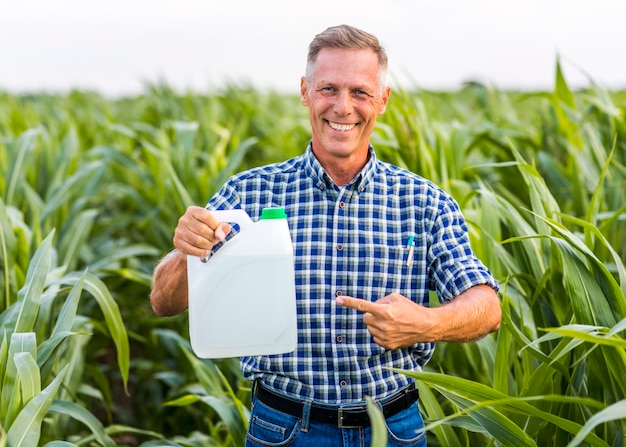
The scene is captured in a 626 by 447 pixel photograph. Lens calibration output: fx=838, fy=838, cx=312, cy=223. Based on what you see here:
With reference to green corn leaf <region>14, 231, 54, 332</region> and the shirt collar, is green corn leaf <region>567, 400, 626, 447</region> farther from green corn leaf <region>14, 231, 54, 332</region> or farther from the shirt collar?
green corn leaf <region>14, 231, 54, 332</region>

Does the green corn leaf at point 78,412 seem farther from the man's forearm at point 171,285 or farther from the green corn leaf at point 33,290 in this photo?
the man's forearm at point 171,285

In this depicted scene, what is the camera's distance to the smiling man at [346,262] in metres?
1.55

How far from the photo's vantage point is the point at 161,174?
362 cm

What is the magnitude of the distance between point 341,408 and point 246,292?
0.96 feet

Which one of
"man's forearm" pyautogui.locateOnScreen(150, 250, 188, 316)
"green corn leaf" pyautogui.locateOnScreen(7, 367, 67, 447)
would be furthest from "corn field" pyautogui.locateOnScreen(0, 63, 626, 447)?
"man's forearm" pyautogui.locateOnScreen(150, 250, 188, 316)

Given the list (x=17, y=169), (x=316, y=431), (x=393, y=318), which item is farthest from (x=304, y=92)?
(x=17, y=169)

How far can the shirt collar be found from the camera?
1607mm

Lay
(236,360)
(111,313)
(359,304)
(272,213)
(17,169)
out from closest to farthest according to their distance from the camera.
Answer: (359,304), (272,213), (111,313), (236,360), (17,169)

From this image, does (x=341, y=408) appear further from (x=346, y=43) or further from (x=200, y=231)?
(x=346, y=43)

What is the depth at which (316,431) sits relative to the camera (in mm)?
1568

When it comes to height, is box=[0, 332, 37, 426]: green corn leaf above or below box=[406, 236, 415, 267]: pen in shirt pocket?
below

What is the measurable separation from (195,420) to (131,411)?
50cm

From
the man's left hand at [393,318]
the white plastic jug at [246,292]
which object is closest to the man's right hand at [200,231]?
the white plastic jug at [246,292]

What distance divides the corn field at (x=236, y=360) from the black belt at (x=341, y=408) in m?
0.08
